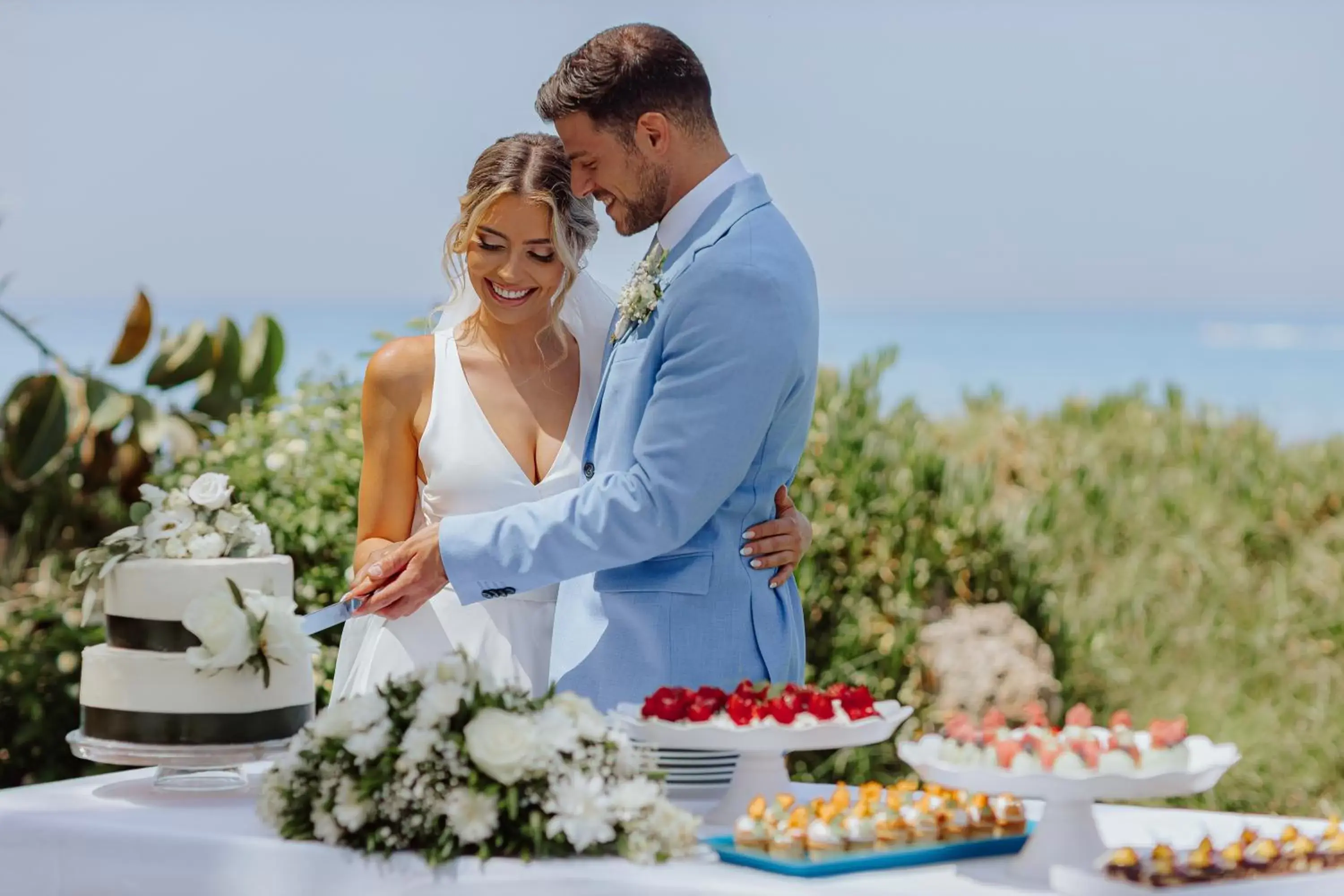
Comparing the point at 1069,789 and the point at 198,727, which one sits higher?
the point at 198,727

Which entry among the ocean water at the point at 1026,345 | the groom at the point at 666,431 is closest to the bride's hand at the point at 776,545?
the groom at the point at 666,431

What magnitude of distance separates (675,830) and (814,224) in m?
43.6

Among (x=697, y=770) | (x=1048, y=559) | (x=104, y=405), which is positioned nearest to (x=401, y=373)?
(x=697, y=770)

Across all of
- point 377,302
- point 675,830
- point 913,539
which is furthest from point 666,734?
point 377,302

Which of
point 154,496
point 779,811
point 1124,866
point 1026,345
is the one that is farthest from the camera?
point 1026,345

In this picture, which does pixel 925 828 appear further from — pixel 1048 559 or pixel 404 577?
pixel 1048 559

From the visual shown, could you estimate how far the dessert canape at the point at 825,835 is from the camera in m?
2.37

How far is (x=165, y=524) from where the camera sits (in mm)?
3188

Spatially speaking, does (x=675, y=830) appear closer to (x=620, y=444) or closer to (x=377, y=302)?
(x=620, y=444)

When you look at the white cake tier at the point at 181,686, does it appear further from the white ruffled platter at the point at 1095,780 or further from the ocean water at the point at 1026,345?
the ocean water at the point at 1026,345

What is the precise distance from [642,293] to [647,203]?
0.21 metres

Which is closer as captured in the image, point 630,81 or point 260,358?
point 630,81

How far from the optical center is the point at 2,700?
256 inches

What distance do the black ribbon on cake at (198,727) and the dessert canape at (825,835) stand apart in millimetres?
1172
